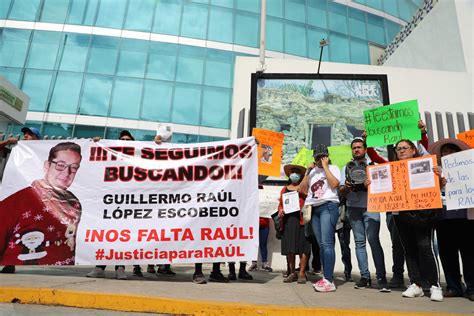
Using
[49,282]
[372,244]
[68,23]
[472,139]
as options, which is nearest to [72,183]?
[49,282]

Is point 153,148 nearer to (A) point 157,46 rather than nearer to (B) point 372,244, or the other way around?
(B) point 372,244

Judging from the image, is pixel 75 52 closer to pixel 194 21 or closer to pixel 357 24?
pixel 194 21

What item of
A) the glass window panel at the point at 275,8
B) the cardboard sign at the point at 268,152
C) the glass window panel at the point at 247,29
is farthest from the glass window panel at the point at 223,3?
the cardboard sign at the point at 268,152

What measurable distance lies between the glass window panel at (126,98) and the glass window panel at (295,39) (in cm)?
1107

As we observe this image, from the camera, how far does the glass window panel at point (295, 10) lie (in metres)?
26.1

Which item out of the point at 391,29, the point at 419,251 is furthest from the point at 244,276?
the point at 391,29

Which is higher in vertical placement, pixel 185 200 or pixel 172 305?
pixel 185 200

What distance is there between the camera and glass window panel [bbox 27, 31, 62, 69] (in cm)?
2302

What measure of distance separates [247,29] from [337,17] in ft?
25.4

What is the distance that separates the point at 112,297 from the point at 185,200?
1752mm

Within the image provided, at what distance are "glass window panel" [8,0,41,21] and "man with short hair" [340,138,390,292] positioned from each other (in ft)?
88.4

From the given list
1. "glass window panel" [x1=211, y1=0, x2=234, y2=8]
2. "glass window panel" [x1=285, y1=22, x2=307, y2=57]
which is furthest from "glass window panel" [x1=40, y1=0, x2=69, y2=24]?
"glass window panel" [x1=285, y1=22, x2=307, y2=57]

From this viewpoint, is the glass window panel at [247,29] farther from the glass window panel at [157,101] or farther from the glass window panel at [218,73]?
the glass window panel at [157,101]

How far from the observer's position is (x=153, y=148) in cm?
504
